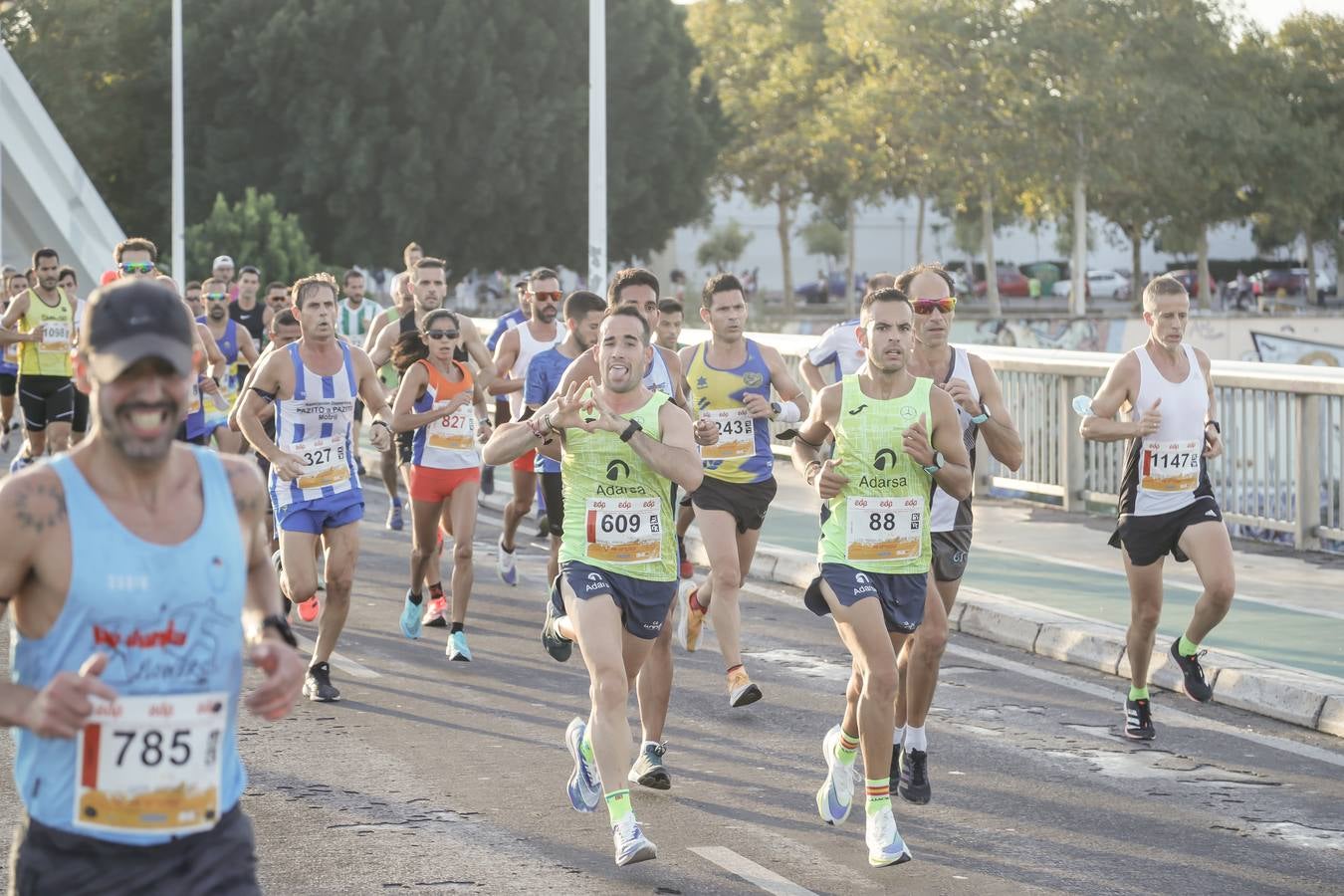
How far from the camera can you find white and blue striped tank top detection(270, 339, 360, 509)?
9.60m

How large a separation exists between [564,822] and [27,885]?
11.8 ft

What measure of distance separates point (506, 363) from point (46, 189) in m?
29.4


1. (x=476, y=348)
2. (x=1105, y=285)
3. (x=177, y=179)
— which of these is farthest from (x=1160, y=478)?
(x=1105, y=285)

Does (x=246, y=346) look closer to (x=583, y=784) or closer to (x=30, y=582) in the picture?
(x=583, y=784)

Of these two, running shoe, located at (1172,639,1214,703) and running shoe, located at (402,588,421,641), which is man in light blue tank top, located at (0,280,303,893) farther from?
running shoe, located at (402,588,421,641)

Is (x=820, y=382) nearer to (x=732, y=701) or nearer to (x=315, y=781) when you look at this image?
(x=732, y=701)

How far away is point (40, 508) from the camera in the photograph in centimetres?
367

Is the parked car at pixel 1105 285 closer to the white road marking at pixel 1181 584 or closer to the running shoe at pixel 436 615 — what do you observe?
the white road marking at pixel 1181 584

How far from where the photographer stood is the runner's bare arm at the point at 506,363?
42.1 feet

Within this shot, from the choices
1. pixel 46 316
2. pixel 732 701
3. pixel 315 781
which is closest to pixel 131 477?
pixel 315 781

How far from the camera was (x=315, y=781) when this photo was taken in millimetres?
7836

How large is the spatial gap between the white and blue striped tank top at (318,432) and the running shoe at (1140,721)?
11.9ft

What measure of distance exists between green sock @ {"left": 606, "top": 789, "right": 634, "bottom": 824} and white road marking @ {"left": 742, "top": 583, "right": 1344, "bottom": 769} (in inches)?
130

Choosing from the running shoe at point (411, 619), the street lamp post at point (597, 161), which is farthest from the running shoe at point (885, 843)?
the street lamp post at point (597, 161)
